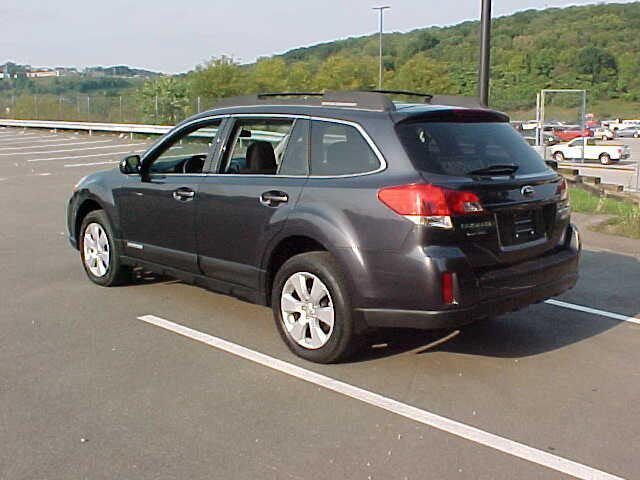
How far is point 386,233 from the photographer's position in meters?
4.64

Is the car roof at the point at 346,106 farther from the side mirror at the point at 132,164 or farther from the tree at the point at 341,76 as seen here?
the tree at the point at 341,76

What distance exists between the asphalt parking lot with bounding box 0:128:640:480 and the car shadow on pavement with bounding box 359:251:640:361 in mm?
23

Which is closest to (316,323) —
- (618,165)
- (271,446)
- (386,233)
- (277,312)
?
(277,312)

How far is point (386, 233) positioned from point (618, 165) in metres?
38.0

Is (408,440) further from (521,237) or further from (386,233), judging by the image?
(521,237)

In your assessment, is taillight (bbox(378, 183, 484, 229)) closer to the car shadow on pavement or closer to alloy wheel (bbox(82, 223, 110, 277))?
the car shadow on pavement

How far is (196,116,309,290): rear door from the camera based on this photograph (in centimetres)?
536


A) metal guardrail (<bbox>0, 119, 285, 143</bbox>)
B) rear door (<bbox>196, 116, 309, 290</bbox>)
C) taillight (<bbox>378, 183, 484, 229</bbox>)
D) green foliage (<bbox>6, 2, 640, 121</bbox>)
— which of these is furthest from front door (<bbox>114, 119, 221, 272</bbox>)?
green foliage (<bbox>6, 2, 640, 121</bbox>)

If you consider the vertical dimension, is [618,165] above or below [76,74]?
below

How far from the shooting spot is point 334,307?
16.2 ft

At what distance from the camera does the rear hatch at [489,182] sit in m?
4.63

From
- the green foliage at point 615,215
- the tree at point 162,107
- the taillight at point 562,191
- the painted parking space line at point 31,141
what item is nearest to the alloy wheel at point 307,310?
the taillight at point 562,191

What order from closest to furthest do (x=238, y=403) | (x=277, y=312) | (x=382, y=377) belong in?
(x=238, y=403)
(x=382, y=377)
(x=277, y=312)

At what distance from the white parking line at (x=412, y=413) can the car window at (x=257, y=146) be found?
129cm
